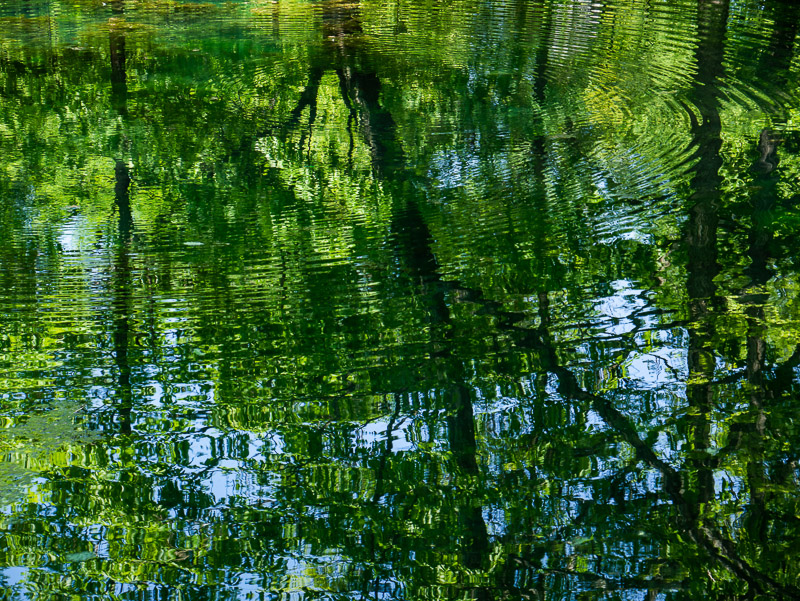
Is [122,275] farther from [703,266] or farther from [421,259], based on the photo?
[703,266]

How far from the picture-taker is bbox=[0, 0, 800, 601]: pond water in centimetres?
322

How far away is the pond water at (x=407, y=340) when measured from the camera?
3.22 m

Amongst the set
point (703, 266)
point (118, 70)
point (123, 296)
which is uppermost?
point (118, 70)

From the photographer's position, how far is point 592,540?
126 inches

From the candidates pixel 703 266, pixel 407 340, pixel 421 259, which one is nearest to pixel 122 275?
pixel 421 259

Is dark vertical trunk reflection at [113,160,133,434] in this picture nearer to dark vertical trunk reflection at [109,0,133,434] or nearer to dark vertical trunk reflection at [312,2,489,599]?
dark vertical trunk reflection at [109,0,133,434]

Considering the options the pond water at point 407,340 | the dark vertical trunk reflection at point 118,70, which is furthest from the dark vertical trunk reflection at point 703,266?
the dark vertical trunk reflection at point 118,70

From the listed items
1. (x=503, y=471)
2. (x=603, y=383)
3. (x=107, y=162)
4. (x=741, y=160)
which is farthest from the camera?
(x=107, y=162)

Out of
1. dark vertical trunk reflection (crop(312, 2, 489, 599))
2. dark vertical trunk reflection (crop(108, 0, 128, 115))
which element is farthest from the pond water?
dark vertical trunk reflection (crop(108, 0, 128, 115))

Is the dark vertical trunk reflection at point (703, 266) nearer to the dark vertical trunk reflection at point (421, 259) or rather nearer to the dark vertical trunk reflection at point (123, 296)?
the dark vertical trunk reflection at point (421, 259)

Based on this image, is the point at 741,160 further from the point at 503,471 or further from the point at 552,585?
the point at 552,585

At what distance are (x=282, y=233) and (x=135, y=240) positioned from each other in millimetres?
1177

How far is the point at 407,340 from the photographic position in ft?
15.5

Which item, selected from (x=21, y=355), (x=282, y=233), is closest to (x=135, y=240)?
(x=282, y=233)
